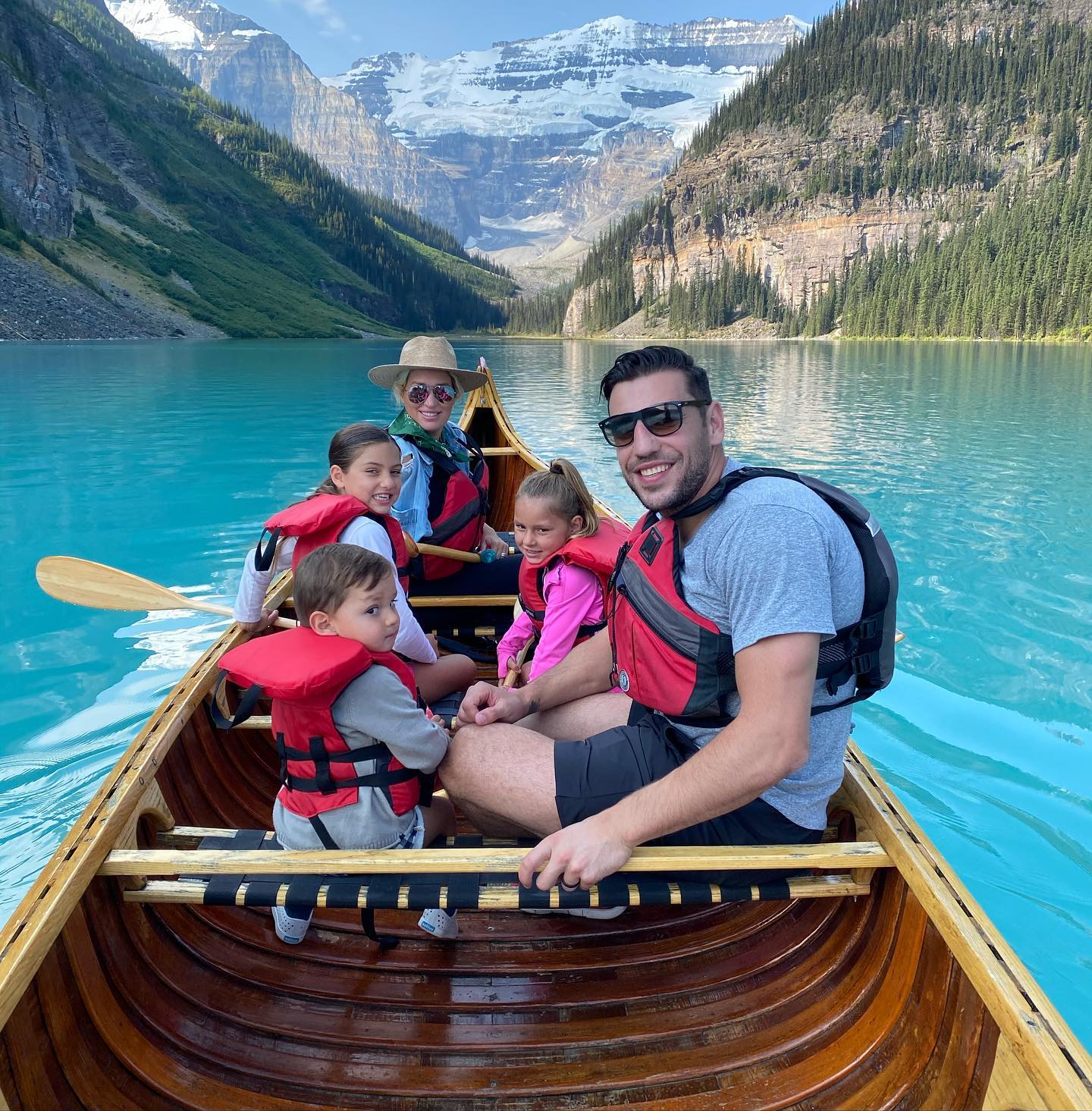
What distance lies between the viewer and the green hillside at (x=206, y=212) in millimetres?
73250

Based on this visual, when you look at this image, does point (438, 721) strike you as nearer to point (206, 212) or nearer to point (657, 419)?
point (657, 419)

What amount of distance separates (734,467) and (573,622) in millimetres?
1403

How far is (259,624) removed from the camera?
4035 mm

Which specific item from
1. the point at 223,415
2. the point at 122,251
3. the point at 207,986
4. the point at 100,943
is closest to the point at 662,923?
the point at 207,986

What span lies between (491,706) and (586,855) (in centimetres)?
98

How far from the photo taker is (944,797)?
16.8 ft

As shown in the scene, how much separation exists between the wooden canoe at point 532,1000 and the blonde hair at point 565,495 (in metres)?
1.50

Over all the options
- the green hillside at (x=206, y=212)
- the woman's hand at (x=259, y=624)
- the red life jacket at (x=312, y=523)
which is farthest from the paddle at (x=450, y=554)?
the green hillside at (x=206, y=212)

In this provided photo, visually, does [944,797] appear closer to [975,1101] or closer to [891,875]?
[891,875]

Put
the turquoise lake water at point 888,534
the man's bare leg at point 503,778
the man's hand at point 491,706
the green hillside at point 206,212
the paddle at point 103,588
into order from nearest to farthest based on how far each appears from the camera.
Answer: the man's bare leg at point 503,778
the man's hand at point 491,706
the paddle at point 103,588
the turquoise lake water at point 888,534
the green hillside at point 206,212

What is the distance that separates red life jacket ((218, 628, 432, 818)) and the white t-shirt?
3.34 feet

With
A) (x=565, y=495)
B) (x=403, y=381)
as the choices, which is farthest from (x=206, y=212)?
(x=565, y=495)

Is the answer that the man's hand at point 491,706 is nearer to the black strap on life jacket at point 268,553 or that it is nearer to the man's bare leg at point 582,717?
the man's bare leg at point 582,717

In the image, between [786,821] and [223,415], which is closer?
[786,821]
